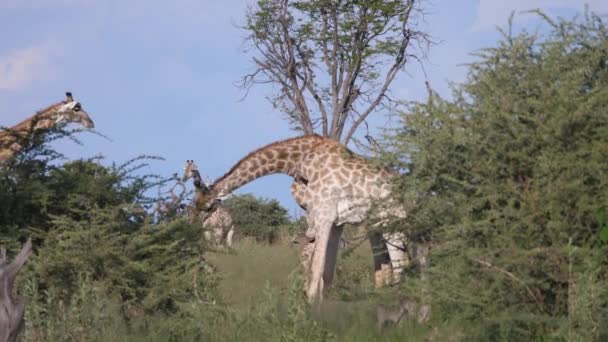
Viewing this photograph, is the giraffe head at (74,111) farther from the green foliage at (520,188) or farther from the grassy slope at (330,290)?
the green foliage at (520,188)

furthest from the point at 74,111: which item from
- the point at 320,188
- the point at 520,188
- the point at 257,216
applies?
the point at 520,188

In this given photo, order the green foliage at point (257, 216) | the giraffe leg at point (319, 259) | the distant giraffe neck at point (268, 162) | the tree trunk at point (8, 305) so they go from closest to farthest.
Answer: the tree trunk at point (8, 305) → the giraffe leg at point (319, 259) → the distant giraffe neck at point (268, 162) → the green foliage at point (257, 216)

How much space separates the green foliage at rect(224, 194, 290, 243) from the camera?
105ft

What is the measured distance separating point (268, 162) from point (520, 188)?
7.69 m

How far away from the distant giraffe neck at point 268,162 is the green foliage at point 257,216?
15.1 m

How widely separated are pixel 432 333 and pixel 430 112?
1.92m

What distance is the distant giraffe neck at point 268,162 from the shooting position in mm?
15117

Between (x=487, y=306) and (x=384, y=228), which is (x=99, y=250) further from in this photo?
(x=487, y=306)

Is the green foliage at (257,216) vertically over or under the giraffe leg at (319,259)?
over

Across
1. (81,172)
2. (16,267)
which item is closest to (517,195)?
(16,267)

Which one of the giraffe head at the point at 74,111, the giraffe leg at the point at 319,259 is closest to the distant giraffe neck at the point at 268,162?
the giraffe leg at the point at 319,259

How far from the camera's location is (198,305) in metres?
9.16

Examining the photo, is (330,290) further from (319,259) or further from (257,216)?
(257,216)

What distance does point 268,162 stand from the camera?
1530cm
